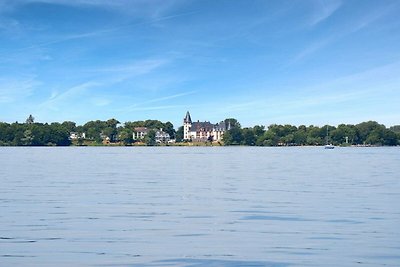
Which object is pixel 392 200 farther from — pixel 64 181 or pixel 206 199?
pixel 64 181

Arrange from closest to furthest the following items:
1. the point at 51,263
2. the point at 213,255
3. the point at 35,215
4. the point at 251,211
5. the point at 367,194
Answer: the point at 51,263 < the point at 213,255 < the point at 35,215 < the point at 251,211 < the point at 367,194

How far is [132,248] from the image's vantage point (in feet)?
54.3

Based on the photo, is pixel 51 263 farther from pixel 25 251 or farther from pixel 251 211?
pixel 251 211

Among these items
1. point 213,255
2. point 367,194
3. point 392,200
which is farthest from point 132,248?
point 367,194

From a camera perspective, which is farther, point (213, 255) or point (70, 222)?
point (70, 222)

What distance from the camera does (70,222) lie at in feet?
70.5

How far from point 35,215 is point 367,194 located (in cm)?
1848

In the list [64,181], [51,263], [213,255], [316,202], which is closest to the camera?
[51,263]

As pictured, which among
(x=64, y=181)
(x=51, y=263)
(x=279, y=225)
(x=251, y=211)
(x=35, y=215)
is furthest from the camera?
(x=64, y=181)

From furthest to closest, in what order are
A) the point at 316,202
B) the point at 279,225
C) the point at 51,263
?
1. the point at 316,202
2. the point at 279,225
3. the point at 51,263

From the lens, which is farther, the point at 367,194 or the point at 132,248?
the point at 367,194

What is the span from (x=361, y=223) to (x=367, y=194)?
11760 mm

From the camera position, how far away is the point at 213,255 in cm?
1559

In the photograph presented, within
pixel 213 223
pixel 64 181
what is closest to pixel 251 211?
pixel 213 223
